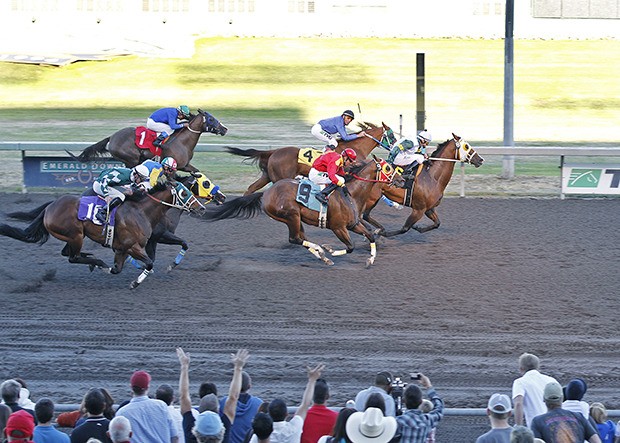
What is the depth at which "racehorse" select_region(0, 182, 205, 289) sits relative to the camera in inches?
494

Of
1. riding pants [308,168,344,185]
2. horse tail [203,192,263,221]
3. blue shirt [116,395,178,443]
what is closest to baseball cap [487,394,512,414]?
blue shirt [116,395,178,443]

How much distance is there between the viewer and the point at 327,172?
13.5 meters

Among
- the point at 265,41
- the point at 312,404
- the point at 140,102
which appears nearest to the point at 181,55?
the point at 265,41

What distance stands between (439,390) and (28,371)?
3.68 m

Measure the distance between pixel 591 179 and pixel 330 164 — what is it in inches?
268

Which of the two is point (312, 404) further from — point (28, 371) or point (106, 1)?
point (106, 1)

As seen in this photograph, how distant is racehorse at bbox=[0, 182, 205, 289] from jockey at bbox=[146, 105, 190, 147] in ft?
12.9

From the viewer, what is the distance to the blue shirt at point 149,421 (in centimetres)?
596

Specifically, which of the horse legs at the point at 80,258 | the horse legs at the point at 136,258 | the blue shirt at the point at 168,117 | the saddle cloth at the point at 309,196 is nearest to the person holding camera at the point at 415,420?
the horse legs at the point at 136,258

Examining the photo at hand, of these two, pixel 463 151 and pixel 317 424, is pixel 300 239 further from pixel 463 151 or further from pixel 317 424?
pixel 317 424

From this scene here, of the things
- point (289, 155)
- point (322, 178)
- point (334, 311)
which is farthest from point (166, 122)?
point (334, 311)

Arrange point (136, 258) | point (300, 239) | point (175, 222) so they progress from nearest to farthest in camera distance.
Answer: point (136, 258) → point (175, 222) → point (300, 239)

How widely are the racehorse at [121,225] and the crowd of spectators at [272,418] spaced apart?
617cm

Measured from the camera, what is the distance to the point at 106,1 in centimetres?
3619
